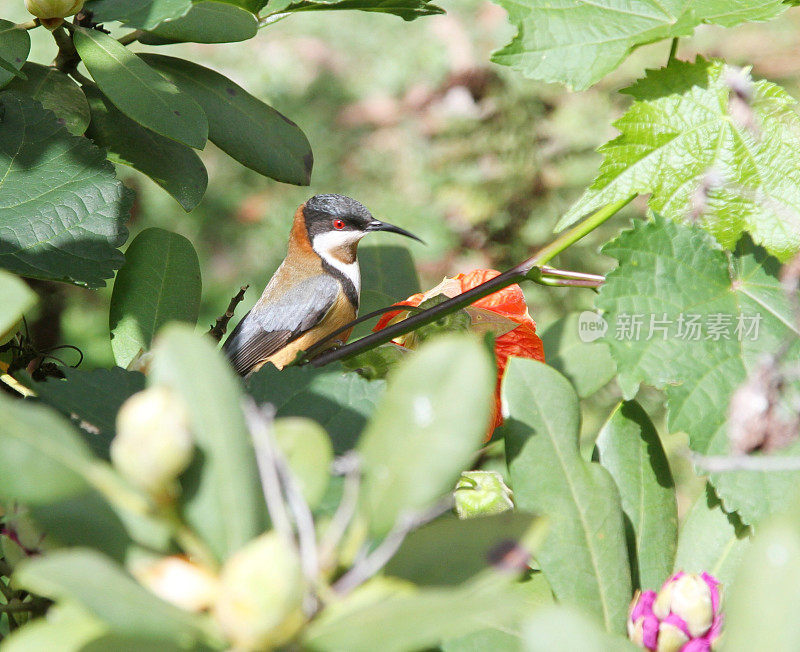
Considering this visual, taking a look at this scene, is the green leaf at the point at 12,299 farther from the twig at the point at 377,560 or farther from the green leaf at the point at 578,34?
the green leaf at the point at 578,34

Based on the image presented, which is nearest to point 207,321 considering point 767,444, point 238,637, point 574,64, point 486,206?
point 486,206

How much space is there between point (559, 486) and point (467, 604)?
33cm

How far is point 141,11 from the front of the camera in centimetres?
73

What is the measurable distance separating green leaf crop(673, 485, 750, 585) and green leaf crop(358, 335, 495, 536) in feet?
1.33

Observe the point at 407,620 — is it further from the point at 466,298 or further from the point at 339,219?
the point at 339,219

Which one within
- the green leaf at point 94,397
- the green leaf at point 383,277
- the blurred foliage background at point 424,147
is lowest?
the blurred foliage background at point 424,147

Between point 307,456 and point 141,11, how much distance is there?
1.71ft

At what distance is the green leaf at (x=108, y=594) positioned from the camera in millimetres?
299

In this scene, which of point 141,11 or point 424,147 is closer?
point 141,11

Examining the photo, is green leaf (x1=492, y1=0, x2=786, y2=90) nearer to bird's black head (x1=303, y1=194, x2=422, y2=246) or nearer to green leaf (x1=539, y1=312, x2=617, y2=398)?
green leaf (x1=539, y1=312, x2=617, y2=398)

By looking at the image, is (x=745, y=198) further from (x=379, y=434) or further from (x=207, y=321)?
(x=207, y=321)

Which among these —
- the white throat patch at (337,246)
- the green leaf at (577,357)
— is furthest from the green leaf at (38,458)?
the white throat patch at (337,246)

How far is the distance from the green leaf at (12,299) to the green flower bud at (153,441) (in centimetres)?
8

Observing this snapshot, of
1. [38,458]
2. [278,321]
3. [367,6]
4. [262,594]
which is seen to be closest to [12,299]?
[38,458]
